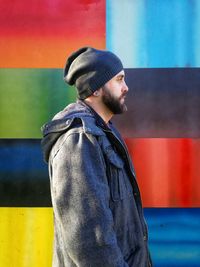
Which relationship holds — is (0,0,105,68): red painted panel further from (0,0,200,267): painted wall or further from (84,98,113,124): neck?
(84,98,113,124): neck

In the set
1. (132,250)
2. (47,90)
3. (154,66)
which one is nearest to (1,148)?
(47,90)

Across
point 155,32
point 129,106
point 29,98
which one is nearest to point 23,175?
point 29,98

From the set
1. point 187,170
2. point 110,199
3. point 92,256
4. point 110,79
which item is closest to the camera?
point 92,256

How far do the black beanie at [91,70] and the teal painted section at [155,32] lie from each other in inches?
29.2

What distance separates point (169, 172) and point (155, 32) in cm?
88

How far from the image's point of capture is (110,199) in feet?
6.36

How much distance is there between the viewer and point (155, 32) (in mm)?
2955

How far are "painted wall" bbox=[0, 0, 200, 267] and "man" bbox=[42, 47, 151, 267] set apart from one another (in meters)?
0.73

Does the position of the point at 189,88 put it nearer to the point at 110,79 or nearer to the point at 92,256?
the point at 110,79

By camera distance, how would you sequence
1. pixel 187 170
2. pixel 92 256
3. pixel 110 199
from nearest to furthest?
pixel 92 256, pixel 110 199, pixel 187 170

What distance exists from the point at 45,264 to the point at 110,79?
1359 mm

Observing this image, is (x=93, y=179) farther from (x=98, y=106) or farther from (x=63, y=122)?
(x=98, y=106)

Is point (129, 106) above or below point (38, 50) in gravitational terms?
below

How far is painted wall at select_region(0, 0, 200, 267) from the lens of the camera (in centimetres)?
292
